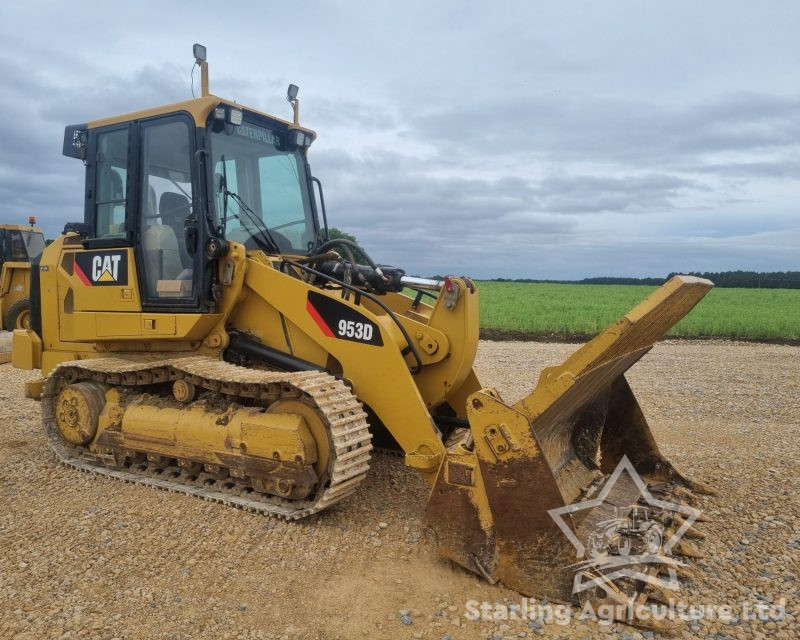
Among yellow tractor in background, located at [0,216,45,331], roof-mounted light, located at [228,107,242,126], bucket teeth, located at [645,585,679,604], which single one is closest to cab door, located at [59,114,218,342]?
roof-mounted light, located at [228,107,242,126]

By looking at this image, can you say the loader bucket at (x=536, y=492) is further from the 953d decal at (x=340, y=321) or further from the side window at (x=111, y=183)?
the side window at (x=111, y=183)

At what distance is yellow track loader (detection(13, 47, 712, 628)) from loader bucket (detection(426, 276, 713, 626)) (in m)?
0.01

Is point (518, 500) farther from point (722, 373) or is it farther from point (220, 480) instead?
point (722, 373)

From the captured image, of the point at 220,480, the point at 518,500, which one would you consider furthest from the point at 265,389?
the point at 518,500

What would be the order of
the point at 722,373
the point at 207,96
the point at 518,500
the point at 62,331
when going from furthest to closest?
the point at 722,373
the point at 62,331
the point at 207,96
the point at 518,500

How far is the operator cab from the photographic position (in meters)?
5.39

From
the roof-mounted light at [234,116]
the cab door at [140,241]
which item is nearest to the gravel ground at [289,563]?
the cab door at [140,241]

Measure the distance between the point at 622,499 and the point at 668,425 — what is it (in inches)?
137

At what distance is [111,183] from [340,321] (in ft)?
9.28

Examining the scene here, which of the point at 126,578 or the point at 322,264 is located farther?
the point at 322,264

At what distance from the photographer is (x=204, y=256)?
5.34 metres

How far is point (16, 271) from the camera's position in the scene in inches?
603

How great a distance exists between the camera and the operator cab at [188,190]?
5.39m

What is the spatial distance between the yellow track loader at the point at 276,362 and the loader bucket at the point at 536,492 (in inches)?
0.5
